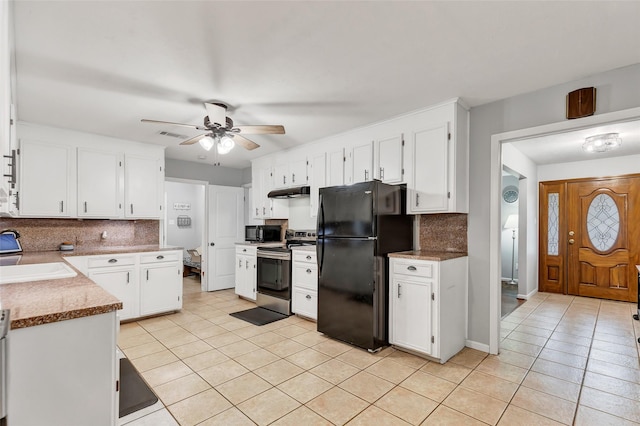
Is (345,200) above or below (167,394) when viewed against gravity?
above

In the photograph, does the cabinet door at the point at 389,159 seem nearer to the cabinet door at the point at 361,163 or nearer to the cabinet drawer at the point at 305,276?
the cabinet door at the point at 361,163

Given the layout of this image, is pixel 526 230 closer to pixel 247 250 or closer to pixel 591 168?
pixel 591 168

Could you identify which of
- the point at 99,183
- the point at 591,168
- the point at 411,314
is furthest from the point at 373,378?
the point at 591,168

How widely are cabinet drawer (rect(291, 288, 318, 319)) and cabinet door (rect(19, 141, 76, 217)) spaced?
10.2ft

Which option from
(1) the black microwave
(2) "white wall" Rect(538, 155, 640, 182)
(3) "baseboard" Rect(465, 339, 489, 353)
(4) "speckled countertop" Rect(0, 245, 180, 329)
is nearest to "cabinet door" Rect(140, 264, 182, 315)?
(1) the black microwave

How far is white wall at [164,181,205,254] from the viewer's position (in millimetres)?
7684

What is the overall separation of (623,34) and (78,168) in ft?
18.1

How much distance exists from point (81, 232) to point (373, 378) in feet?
13.9

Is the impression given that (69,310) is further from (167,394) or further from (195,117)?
(195,117)

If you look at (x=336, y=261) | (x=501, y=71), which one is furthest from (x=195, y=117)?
(x=501, y=71)

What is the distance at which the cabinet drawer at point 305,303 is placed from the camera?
3883 mm

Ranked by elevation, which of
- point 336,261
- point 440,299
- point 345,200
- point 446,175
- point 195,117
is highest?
point 195,117

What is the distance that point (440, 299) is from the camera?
9.09 feet

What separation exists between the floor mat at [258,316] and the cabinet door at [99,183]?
2214 millimetres
